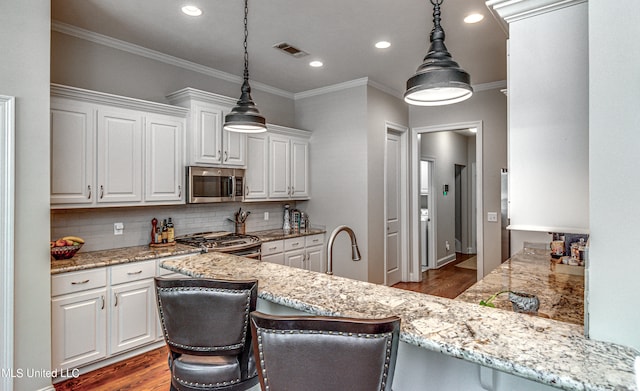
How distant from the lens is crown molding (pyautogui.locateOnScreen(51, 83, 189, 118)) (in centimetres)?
279

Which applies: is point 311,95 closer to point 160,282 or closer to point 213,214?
point 213,214

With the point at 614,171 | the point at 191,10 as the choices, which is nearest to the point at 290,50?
the point at 191,10

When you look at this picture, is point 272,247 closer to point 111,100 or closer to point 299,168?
point 299,168

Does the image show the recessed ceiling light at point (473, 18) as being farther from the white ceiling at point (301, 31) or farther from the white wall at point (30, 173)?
the white wall at point (30, 173)

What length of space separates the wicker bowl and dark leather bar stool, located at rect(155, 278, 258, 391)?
2049 millimetres

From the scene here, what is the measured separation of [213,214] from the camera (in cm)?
427

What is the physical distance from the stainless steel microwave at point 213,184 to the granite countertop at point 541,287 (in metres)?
2.77

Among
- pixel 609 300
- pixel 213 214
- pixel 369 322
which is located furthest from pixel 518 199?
pixel 213 214

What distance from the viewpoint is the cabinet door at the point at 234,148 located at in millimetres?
3959

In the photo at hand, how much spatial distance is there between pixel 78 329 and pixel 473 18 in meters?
4.08

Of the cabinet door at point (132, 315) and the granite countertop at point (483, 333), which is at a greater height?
the granite countertop at point (483, 333)

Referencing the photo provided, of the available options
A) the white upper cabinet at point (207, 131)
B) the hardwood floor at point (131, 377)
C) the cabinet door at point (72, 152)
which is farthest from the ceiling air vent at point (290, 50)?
the hardwood floor at point (131, 377)

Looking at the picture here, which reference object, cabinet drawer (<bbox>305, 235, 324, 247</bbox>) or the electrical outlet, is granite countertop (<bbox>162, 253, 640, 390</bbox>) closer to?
the electrical outlet

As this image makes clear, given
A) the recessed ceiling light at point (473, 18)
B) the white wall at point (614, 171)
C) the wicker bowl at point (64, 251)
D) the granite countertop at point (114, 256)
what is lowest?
the granite countertop at point (114, 256)
